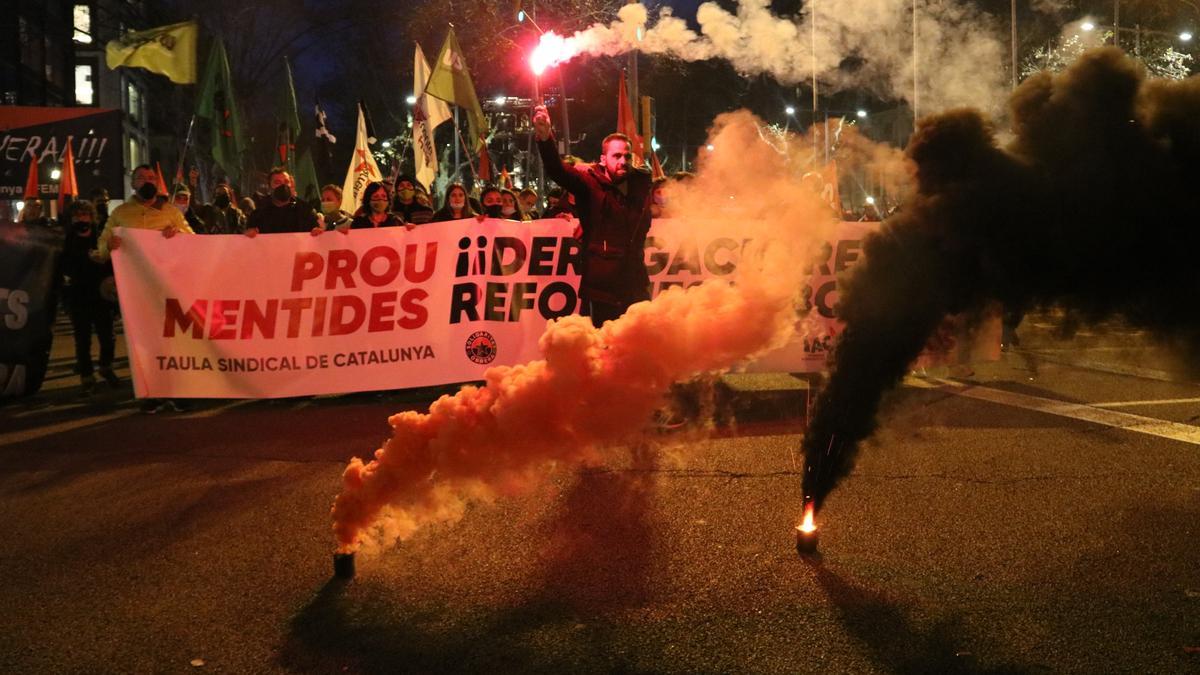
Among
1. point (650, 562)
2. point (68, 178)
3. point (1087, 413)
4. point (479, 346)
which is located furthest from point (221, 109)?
point (1087, 413)

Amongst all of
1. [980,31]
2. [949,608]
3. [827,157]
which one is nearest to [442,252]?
[827,157]

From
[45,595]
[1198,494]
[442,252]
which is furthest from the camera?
[442,252]

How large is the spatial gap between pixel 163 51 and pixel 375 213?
4.48 meters

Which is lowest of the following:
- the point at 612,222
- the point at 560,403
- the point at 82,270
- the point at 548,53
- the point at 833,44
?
the point at 560,403

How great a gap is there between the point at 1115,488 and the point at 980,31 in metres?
6.81

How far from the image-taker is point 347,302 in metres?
8.05

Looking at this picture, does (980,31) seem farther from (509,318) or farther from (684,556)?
(684,556)

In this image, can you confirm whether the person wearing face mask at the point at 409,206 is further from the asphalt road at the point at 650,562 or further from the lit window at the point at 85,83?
the lit window at the point at 85,83

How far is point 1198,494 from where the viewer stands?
4992mm

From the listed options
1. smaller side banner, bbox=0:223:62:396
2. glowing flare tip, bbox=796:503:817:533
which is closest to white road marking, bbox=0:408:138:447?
smaller side banner, bbox=0:223:62:396

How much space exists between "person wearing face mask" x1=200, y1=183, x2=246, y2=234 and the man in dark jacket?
706 cm

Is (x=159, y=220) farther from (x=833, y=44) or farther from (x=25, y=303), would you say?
(x=833, y=44)

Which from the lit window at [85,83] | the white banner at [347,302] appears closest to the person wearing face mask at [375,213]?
the white banner at [347,302]

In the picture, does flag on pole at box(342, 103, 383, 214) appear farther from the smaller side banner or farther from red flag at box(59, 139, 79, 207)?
red flag at box(59, 139, 79, 207)
